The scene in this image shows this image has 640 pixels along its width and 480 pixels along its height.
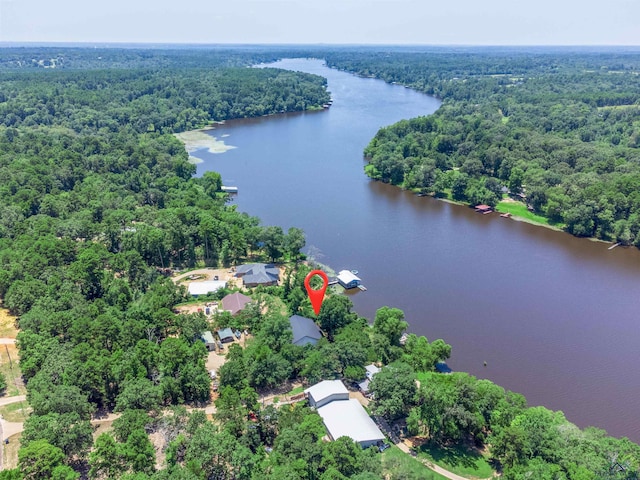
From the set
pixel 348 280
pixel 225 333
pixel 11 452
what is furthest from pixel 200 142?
pixel 11 452


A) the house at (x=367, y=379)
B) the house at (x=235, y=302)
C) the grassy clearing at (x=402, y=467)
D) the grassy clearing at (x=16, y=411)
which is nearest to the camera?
the grassy clearing at (x=402, y=467)

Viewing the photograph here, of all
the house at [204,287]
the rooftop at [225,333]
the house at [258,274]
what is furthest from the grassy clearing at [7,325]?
the house at [258,274]

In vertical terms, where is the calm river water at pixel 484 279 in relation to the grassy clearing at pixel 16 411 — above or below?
below

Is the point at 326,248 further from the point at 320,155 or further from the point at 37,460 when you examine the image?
the point at 320,155

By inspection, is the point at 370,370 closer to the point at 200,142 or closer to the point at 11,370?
the point at 11,370

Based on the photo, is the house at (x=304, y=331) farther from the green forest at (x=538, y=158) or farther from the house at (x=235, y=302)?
the green forest at (x=538, y=158)

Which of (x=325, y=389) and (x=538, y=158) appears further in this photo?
(x=538, y=158)
